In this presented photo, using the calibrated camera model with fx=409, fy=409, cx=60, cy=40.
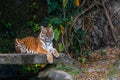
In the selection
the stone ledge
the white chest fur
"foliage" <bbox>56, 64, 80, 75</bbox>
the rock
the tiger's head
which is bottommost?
the rock

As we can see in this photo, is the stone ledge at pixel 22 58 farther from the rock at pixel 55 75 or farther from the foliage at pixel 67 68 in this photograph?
the foliage at pixel 67 68

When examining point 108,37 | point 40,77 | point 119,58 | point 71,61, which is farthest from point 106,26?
point 40,77

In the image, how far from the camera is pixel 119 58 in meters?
9.17

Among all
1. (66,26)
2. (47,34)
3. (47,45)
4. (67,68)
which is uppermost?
(66,26)

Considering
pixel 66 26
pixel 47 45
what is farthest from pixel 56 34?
pixel 47 45

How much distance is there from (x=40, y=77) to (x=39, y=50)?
580 millimetres

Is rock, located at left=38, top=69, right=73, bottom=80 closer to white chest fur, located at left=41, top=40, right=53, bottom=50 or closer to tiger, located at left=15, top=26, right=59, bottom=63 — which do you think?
tiger, located at left=15, top=26, right=59, bottom=63

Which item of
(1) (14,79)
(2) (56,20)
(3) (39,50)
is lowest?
(1) (14,79)

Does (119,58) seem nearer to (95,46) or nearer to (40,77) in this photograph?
(95,46)

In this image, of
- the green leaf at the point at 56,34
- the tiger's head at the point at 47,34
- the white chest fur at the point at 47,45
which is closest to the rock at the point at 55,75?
the white chest fur at the point at 47,45

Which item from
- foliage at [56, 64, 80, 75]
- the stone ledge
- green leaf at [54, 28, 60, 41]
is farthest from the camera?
green leaf at [54, 28, 60, 41]

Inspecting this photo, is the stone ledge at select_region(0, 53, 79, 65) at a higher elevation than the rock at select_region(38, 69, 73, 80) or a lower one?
higher

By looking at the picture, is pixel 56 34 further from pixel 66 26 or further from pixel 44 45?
pixel 44 45

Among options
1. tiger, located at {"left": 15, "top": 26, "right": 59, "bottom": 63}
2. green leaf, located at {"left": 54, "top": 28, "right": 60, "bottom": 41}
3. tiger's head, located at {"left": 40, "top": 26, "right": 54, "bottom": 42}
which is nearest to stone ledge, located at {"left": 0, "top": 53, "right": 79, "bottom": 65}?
tiger, located at {"left": 15, "top": 26, "right": 59, "bottom": 63}
